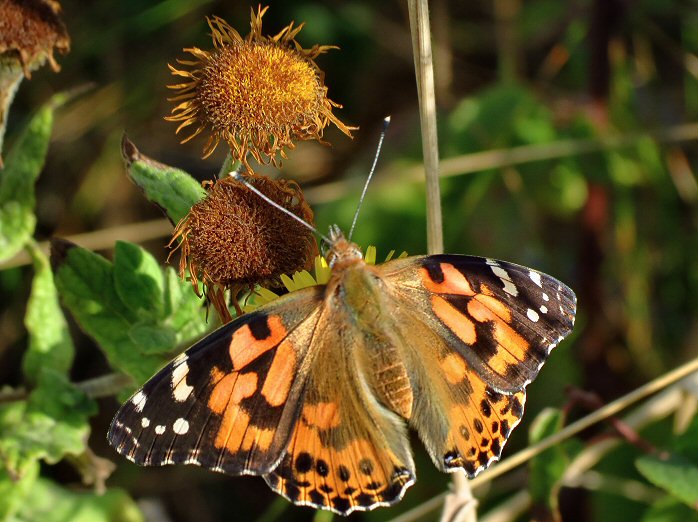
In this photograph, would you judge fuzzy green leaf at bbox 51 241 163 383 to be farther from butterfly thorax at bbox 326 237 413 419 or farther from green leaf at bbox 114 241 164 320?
butterfly thorax at bbox 326 237 413 419

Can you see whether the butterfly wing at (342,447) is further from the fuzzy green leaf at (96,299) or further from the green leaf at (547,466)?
the green leaf at (547,466)

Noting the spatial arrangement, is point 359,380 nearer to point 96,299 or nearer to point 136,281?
point 136,281

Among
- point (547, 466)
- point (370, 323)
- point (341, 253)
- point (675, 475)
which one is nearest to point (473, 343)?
point (370, 323)

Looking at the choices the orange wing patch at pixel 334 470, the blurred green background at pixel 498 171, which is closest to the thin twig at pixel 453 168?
the blurred green background at pixel 498 171

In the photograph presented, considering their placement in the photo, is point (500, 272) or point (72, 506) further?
point (72, 506)

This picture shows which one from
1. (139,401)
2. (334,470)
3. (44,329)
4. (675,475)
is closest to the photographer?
(139,401)

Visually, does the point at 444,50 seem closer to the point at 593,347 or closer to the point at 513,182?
the point at 513,182

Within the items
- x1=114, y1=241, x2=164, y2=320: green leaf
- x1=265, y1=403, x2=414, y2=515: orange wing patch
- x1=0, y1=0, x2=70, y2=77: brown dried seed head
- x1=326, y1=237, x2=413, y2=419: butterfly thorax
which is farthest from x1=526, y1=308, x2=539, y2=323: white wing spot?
x1=0, y1=0, x2=70, y2=77: brown dried seed head
